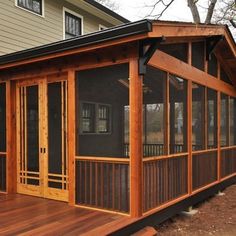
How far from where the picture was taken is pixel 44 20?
9.97m

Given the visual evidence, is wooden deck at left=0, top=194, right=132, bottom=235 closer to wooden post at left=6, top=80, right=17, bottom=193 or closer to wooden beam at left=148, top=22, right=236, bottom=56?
wooden post at left=6, top=80, right=17, bottom=193

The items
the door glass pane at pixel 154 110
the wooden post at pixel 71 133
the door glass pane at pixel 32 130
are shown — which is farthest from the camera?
the door glass pane at pixel 32 130

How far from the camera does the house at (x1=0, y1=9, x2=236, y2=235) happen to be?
471 centimetres

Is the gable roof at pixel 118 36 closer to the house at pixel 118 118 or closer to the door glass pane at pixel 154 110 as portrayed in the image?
the house at pixel 118 118

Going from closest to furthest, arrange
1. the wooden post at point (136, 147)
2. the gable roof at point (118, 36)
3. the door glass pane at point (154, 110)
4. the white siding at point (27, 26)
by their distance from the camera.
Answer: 1. the gable roof at point (118, 36)
2. the wooden post at point (136, 147)
3. the door glass pane at point (154, 110)
4. the white siding at point (27, 26)

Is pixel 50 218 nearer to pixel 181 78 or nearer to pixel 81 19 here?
pixel 181 78

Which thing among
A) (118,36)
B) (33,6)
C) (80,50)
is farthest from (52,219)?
(33,6)

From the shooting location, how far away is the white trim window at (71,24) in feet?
35.3

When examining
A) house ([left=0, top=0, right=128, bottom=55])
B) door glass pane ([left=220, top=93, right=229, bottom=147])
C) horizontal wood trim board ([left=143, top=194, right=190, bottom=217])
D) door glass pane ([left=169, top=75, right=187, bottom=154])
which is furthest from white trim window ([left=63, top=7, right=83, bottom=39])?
horizontal wood trim board ([left=143, top=194, right=190, bottom=217])

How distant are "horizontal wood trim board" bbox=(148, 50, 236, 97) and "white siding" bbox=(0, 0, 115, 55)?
16.4ft

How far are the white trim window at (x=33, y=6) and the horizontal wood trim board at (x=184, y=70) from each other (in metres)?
5.39

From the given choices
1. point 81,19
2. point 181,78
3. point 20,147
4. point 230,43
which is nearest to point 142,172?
point 181,78

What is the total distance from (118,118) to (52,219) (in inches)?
88.0

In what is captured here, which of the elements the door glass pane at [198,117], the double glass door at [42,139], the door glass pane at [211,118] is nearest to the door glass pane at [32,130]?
the double glass door at [42,139]
